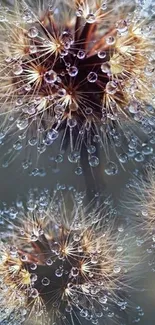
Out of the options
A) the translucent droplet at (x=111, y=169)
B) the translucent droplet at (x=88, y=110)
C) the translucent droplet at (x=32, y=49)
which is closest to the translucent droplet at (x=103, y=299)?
the translucent droplet at (x=111, y=169)

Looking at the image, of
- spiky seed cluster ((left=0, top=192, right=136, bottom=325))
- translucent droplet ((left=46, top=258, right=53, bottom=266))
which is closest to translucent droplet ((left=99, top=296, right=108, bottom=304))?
spiky seed cluster ((left=0, top=192, right=136, bottom=325))

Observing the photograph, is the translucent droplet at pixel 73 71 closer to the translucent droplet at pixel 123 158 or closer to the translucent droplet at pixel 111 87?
the translucent droplet at pixel 111 87

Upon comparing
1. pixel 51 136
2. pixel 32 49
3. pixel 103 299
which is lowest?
pixel 103 299

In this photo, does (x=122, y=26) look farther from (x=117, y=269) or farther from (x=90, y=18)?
(x=117, y=269)

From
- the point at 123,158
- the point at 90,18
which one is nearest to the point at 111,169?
the point at 123,158

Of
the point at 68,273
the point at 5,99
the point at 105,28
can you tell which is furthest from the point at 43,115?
the point at 68,273
